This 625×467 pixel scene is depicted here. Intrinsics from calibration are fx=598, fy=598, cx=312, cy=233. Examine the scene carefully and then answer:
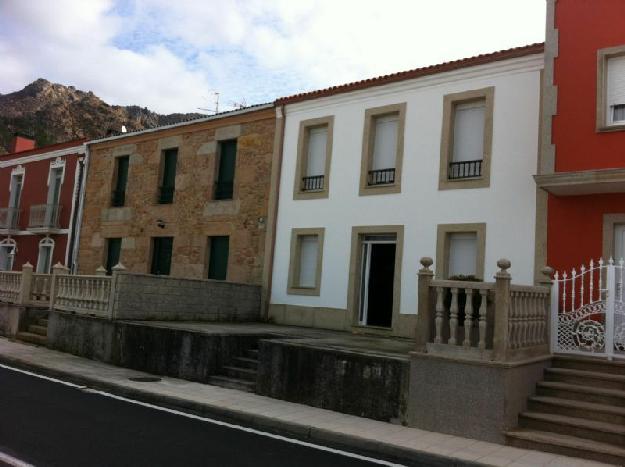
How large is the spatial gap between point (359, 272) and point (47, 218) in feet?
46.2

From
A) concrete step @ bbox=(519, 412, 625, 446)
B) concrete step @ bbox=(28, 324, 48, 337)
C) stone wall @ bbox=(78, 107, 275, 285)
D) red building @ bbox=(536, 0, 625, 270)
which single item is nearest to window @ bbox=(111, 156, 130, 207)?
stone wall @ bbox=(78, 107, 275, 285)

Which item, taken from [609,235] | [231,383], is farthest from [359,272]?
[609,235]

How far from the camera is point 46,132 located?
52969mm

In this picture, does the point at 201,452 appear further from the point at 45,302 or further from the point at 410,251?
the point at 45,302

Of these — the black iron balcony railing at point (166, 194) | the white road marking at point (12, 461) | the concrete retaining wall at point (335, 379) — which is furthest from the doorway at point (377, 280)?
the white road marking at point (12, 461)

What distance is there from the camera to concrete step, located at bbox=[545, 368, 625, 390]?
7921 mm

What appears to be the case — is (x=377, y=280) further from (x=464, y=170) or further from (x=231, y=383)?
(x=231, y=383)

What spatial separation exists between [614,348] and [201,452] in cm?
621

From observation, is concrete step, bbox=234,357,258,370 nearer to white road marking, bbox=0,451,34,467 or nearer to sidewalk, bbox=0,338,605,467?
sidewalk, bbox=0,338,605,467

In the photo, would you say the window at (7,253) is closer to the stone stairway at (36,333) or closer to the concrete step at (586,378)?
the stone stairway at (36,333)

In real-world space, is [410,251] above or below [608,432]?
above

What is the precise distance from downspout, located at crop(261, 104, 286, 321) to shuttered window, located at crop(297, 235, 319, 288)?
0.84 metres

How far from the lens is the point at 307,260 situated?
1565 centimetres

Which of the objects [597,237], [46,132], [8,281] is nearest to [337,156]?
[597,237]
